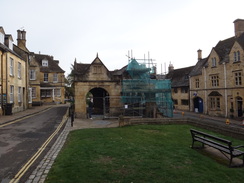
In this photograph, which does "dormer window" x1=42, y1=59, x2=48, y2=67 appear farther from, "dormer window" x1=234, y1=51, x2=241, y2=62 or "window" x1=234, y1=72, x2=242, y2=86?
"window" x1=234, y1=72, x2=242, y2=86

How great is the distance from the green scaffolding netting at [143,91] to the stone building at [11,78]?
13.2m

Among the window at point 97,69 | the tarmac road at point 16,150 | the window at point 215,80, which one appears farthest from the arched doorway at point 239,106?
the tarmac road at point 16,150

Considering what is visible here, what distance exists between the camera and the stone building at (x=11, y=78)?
18.8 metres

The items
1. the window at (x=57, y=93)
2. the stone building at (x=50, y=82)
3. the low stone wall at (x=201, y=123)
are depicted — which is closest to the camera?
the low stone wall at (x=201, y=123)

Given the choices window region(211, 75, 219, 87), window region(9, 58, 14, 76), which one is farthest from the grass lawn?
window region(211, 75, 219, 87)

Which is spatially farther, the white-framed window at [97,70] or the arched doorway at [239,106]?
the arched doorway at [239,106]

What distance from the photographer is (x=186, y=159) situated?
21.5ft

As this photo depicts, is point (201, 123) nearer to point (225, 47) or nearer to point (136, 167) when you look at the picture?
point (136, 167)

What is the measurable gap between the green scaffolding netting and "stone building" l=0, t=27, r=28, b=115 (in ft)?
43.3

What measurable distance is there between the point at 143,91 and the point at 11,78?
53.2 ft

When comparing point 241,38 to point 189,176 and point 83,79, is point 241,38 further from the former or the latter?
point 189,176

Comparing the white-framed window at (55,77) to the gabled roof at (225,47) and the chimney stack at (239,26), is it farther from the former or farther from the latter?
the chimney stack at (239,26)

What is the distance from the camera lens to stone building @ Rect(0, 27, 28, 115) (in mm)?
18844

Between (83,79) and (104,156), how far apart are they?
14.0 m
